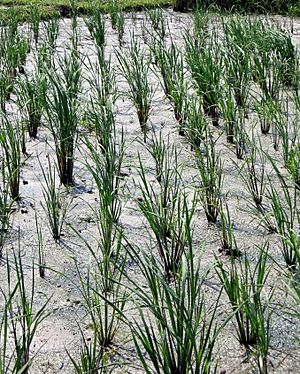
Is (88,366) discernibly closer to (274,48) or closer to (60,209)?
(60,209)

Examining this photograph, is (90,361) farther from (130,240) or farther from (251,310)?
(130,240)

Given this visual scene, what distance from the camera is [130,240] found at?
8.02 feet

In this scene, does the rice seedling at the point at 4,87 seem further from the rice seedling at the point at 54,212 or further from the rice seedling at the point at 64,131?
the rice seedling at the point at 54,212

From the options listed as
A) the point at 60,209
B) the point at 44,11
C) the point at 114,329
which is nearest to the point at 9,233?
the point at 60,209

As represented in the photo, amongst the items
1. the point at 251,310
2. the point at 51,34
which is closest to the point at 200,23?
the point at 51,34

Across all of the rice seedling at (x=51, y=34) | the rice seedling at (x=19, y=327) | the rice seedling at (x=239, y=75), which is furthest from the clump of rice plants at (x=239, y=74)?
the rice seedling at (x=19, y=327)

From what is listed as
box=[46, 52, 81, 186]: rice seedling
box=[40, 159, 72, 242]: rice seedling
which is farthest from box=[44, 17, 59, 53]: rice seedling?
box=[40, 159, 72, 242]: rice seedling

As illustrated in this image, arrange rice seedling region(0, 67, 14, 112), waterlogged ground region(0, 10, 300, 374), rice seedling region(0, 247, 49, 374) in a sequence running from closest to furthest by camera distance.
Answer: rice seedling region(0, 247, 49, 374) → waterlogged ground region(0, 10, 300, 374) → rice seedling region(0, 67, 14, 112)

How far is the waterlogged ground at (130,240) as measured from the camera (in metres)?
2.22

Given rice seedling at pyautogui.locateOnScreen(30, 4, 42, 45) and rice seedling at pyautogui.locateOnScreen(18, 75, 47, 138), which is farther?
rice seedling at pyautogui.locateOnScreen(30, 4, 42, 45)

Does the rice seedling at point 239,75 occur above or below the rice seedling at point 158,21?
below

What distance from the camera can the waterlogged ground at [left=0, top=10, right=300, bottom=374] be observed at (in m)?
2.22

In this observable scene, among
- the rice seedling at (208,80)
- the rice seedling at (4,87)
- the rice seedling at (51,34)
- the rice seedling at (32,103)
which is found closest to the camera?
the rice seedling at (32,103)

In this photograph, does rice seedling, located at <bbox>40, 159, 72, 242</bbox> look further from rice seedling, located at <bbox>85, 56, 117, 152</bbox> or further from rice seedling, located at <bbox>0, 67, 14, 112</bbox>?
rice seedling, located at <bbox>0, 67, 14, 112</bbox>
